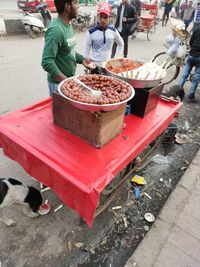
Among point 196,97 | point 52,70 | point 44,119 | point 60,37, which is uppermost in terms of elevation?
point 60,37

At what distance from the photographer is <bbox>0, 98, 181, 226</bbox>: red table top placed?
5.15 ft

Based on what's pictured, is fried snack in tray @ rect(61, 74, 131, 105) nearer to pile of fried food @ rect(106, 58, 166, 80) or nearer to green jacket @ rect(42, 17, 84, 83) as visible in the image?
pile of fried food @ rect(106, 58, 166, 80)

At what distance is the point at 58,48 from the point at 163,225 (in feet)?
7.43

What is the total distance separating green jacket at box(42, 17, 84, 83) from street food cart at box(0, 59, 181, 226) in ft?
1.58

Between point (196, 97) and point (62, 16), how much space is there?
4.76 metres

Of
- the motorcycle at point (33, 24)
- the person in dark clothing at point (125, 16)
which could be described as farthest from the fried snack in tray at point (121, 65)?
the motorcycle at point (33, 24)

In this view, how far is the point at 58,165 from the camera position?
5.40ft

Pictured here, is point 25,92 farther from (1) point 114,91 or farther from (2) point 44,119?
(1) point 114,91

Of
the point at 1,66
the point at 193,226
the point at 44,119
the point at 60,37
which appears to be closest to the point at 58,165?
the point at 44,119

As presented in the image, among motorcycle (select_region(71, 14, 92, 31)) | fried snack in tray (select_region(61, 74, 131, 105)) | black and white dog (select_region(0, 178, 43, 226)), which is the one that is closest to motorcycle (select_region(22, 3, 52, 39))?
motorcycle (select_region(71, 14, 92, 31))

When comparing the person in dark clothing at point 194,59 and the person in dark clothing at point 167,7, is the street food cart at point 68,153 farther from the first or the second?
the person in dark clothing at point 167,7

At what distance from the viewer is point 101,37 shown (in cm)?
366

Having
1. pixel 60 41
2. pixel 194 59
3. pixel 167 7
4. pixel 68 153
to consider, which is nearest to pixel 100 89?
pixel 68 153

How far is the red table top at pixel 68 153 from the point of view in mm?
1571
